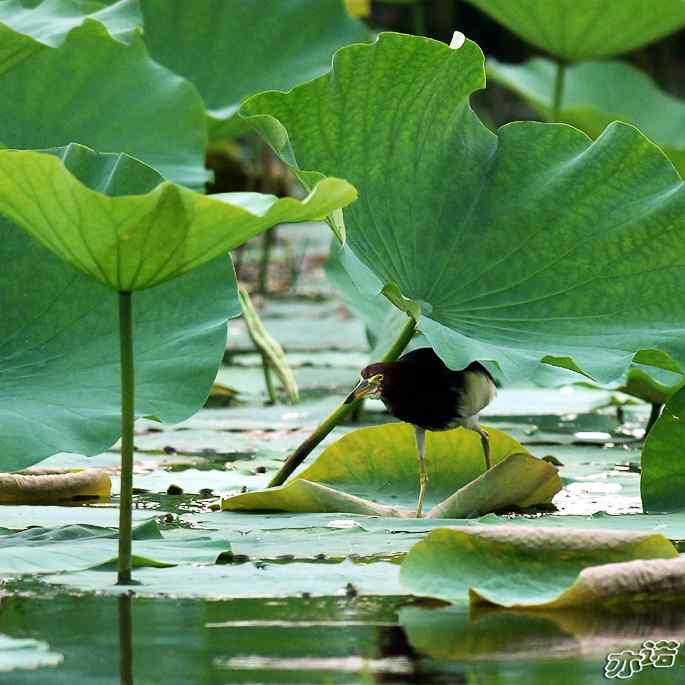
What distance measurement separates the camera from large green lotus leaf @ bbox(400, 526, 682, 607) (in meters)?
1.53

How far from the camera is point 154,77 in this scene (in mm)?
3207

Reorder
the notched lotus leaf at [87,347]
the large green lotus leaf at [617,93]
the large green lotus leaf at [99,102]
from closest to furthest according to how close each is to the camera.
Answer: the notched lotus leaf at [87,347]
the large green lotus leaf at [99,102]
the large green lotus leaf at [617,93]

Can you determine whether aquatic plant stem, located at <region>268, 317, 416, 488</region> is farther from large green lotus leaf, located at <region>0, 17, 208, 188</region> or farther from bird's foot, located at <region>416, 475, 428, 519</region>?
large green lotus leaf, located at <region>0, 17, 208, 188</region>

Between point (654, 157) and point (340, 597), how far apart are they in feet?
2.97

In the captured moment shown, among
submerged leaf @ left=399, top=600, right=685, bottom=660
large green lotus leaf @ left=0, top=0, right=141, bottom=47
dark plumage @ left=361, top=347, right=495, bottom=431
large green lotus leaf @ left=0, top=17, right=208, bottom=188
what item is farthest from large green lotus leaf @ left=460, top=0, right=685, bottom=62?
submerged leaf @ left=399, top=600, right=685, bottom=660

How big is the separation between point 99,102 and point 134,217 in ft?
4.91

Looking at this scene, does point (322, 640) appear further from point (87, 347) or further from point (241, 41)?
point (241, 41)

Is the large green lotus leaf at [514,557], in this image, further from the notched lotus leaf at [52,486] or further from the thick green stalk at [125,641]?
the notched lotus leaf at [52,486]

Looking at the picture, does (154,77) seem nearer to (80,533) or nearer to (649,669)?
(80,533)

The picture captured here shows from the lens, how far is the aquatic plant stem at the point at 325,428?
2137mm

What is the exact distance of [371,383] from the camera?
2090 mm

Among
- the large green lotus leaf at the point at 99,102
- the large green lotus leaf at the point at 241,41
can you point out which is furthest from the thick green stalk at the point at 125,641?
the large green lotus leaf at the point at 241,41

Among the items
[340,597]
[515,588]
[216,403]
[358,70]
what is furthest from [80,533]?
[216,403]

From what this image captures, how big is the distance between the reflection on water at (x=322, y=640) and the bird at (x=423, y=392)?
557 millimetres
